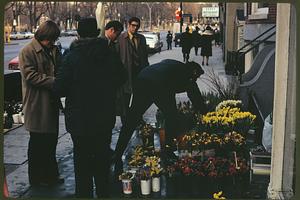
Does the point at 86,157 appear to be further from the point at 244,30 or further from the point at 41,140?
the point at 244,30

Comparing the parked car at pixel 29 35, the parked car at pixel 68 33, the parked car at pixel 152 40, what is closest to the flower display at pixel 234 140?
the parked car at pixel 152 40

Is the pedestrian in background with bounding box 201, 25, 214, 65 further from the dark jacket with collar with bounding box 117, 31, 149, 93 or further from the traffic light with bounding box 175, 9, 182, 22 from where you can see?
the dark jacket with collar with bounding box 117, 31, 149, 93

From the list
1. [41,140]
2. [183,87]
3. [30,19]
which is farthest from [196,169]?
[30,19]

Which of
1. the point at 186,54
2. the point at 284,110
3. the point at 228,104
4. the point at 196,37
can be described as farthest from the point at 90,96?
the point at 284,110

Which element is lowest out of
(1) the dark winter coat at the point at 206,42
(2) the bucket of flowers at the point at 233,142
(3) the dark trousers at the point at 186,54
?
(2) the bucket of flowers at the point at 233,142

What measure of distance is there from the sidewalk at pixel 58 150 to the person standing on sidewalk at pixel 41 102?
0.06 m

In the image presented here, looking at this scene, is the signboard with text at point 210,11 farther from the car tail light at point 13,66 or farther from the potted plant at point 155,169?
the car tail light at point 13,66

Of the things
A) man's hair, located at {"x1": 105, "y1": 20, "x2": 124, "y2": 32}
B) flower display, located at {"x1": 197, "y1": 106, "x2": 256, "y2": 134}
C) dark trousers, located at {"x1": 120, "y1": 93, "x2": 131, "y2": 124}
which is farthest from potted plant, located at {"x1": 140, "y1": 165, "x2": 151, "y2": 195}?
man's hair, located at {"x1": 105, "y1": 20, "x2": 124, "y2": 32}

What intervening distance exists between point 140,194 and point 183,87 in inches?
34.7

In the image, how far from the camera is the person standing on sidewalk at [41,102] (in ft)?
11.9

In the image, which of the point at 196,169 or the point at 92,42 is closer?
the point at 92,42

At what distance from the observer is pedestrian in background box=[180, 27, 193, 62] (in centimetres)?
360

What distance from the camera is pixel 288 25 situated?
348cm

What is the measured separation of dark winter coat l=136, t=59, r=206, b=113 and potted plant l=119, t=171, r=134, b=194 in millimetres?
637
